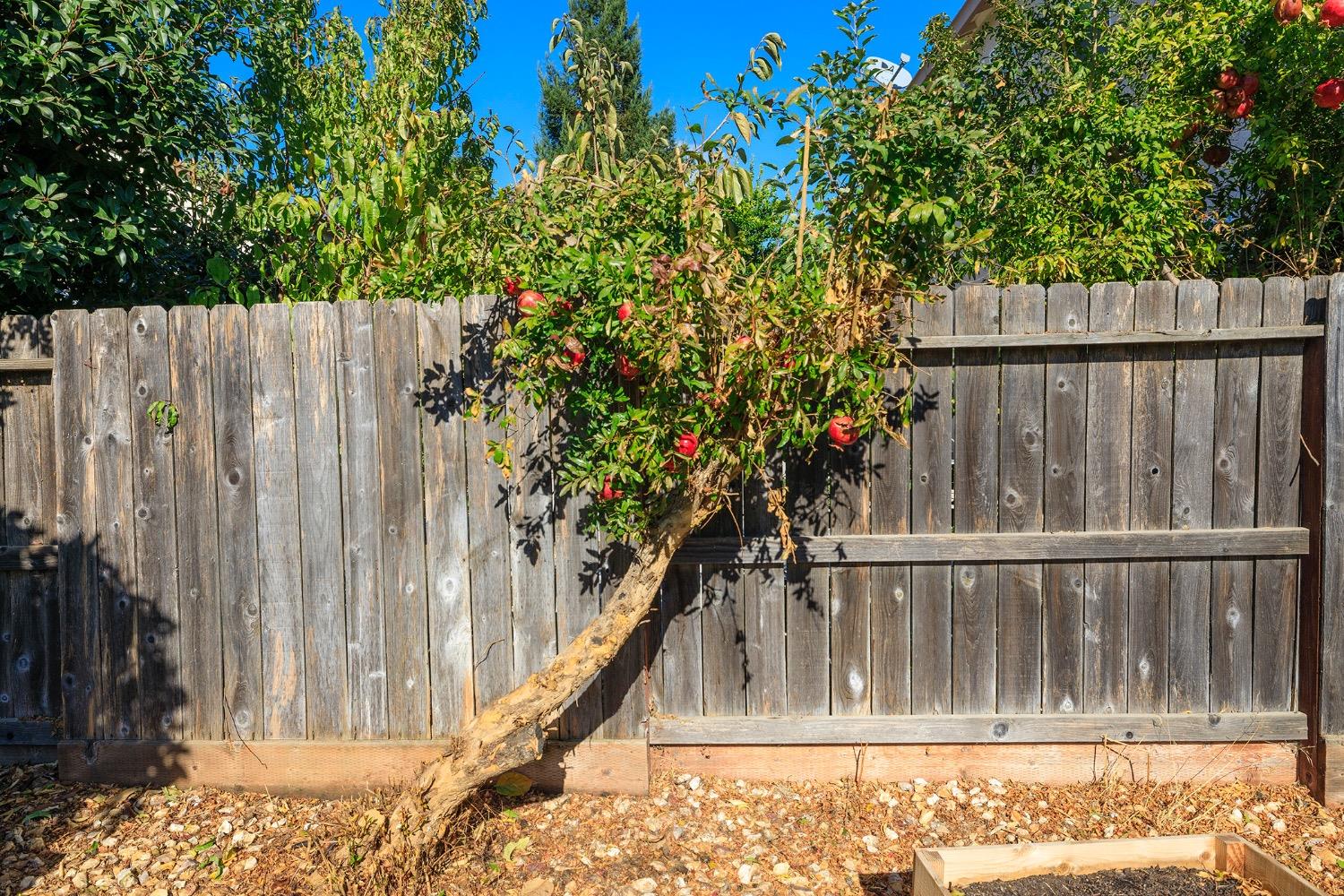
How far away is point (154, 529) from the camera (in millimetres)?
3078

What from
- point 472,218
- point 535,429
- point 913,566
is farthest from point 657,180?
point 913,566

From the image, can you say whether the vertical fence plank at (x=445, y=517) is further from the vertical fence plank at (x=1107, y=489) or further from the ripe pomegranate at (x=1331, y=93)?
the ripe pomegranate at (x=1331, y=93)

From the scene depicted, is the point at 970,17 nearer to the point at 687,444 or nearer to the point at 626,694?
the point at 687,444

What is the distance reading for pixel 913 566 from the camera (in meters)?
3.07

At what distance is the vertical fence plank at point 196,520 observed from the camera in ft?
9.99

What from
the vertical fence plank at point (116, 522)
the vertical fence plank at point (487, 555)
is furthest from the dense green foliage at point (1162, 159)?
the vertical fence plank at point (116, 522)

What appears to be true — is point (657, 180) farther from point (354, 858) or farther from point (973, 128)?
point (354, 858)

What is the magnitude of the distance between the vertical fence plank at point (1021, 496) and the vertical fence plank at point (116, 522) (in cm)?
321

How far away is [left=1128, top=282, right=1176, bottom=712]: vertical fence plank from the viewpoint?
294 centimetres

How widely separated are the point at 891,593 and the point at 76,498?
3032mm

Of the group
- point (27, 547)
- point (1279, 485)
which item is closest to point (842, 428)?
point (1279, 485)

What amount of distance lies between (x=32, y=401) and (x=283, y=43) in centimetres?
280

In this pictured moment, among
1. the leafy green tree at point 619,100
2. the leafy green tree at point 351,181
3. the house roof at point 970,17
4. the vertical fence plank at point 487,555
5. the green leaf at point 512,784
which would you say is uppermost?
the leafy green tree at point 619,100

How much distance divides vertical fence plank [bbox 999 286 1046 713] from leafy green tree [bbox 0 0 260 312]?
341 centimetres
